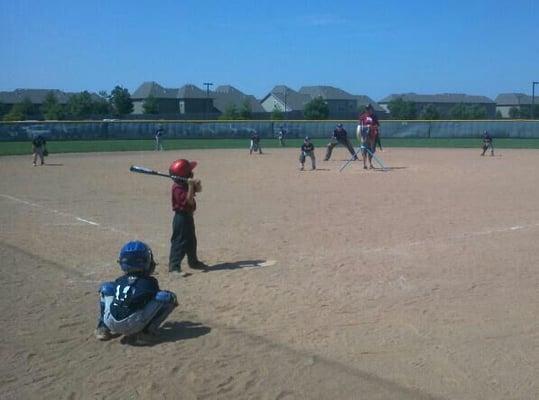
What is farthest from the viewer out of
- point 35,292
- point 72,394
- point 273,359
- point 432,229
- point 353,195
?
point 353,195

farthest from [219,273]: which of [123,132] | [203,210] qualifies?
[123,132]

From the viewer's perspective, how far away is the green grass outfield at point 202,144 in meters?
40.9

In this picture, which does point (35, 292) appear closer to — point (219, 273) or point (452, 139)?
point (219, 273)

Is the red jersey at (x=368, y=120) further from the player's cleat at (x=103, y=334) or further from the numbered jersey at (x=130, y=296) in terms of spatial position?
the player's cleat at (x=103, y=334)

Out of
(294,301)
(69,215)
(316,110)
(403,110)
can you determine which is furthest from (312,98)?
(294,301)

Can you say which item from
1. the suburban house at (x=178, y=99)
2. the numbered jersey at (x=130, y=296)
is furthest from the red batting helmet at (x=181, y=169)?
the suburban house at (x=178, y=99)

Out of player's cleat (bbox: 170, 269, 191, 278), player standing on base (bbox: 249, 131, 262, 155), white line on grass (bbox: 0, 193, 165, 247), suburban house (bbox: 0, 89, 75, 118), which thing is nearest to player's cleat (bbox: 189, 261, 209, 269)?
player's cleat (bbox: 170, 269, 191, 278)

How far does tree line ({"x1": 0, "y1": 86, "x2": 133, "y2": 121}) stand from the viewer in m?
75.8

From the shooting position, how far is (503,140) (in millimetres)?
48938

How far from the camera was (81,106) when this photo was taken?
78.3 meters

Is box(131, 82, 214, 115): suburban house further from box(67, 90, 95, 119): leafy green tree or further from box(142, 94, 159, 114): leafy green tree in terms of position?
box(67, 90, 95, 119): leafy green tree

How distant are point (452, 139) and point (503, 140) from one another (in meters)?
3.90

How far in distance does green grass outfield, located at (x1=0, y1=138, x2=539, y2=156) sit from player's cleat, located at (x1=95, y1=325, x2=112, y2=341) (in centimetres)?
3447

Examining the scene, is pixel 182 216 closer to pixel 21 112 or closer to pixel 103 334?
pixel 103 334
